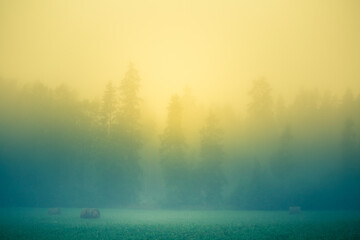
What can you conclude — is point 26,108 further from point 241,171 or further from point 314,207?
point 314,207

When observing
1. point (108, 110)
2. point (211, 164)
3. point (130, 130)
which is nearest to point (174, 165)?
point (211, 164)

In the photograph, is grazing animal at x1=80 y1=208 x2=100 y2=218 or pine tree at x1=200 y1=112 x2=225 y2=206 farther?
pine tree at x1=200 y1=112 x2=225 y2=206

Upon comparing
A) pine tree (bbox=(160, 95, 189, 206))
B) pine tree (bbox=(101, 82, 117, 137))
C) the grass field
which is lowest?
the grass field

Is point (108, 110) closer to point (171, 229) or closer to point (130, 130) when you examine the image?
point (130, 130)

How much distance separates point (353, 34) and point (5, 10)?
9974 centimetres

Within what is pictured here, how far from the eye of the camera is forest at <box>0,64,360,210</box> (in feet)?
176

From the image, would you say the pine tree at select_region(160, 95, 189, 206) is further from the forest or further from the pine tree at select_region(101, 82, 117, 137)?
the pine tree at select_region(101, 82, 117, 137)

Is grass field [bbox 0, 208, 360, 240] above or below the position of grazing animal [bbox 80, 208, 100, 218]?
below

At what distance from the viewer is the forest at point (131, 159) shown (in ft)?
176

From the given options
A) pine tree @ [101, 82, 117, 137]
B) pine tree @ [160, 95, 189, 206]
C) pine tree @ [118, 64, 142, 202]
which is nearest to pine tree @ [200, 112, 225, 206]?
pine tree @ [160, 95, 189, 206]

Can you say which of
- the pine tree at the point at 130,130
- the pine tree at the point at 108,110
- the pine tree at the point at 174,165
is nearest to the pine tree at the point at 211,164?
the pine tree at the point at 174,165

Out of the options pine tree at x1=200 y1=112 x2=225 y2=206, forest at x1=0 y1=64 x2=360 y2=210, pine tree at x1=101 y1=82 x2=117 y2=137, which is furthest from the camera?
pine tree at x1=200 y1=112 x2=225 y2=206

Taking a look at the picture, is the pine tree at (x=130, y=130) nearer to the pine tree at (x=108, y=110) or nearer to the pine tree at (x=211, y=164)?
the pine tree at (x=108, y=110)

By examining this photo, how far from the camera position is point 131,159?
54.4 m
